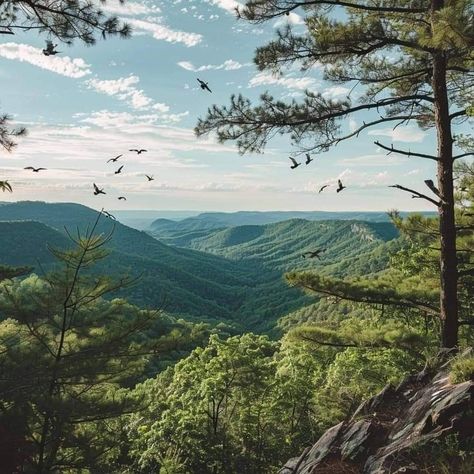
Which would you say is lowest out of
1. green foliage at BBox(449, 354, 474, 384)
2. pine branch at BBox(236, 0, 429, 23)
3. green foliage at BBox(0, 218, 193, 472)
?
green foliage at BBox(0, 218, 193, 472)

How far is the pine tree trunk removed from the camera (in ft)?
31.7

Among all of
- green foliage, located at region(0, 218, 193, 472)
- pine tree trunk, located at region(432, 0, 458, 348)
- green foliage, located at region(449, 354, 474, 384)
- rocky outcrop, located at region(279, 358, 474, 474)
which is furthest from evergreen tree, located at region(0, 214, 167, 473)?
green foliage, located at region(449, 354, 474, 384)

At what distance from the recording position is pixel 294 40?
33.0ft

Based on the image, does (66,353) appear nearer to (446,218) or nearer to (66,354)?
(66,354)

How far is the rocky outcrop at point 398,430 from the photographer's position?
5637 mm

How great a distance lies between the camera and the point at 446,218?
31.7 ft

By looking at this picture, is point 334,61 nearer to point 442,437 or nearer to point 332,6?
point 332,6

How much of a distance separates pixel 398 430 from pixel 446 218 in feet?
16.2

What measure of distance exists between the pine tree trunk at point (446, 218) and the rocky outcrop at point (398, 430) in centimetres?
167

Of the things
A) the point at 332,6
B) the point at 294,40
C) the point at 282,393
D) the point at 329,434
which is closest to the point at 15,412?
the point at 329,434

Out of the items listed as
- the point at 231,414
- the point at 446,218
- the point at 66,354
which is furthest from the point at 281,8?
the point at 231,414

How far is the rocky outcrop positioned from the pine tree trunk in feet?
5.48

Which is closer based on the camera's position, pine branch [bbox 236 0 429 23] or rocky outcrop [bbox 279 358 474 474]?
rocky outcrop [bbox 279 358 474 474]

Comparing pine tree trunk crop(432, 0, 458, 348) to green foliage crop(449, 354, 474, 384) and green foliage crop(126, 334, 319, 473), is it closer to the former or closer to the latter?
green foliage crop(449, 354, 474, 384)
